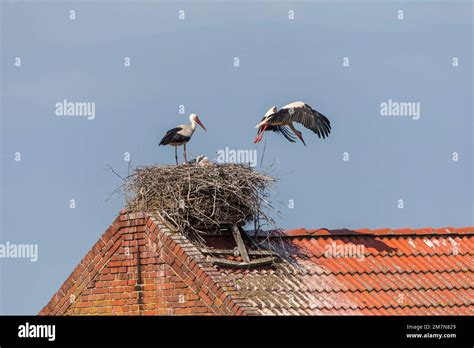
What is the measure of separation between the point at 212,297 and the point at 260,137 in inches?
174

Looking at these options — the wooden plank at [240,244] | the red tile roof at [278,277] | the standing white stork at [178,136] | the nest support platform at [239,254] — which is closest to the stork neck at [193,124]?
the standing white stork at [178,136]

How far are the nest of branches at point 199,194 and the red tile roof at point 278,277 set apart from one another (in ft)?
0.83

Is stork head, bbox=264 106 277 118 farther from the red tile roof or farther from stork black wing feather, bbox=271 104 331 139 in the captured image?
the red tile roof

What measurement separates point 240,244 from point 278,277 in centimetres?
61

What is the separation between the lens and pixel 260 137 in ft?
70.3

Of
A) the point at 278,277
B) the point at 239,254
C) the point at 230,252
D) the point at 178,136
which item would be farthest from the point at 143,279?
the point at 178,136

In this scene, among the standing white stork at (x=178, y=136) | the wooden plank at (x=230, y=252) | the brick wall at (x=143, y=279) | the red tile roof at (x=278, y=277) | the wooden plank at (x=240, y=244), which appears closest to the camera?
the brick wall at (x=143, y=279)

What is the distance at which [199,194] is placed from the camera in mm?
18641

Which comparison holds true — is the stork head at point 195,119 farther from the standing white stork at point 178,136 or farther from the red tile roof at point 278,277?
the red tile roof at point 278,277

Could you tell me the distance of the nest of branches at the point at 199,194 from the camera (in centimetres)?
1855

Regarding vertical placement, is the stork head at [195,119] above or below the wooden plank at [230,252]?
above

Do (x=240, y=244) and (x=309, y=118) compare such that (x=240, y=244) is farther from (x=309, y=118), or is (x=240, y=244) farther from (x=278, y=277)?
(x=309, y=118)
